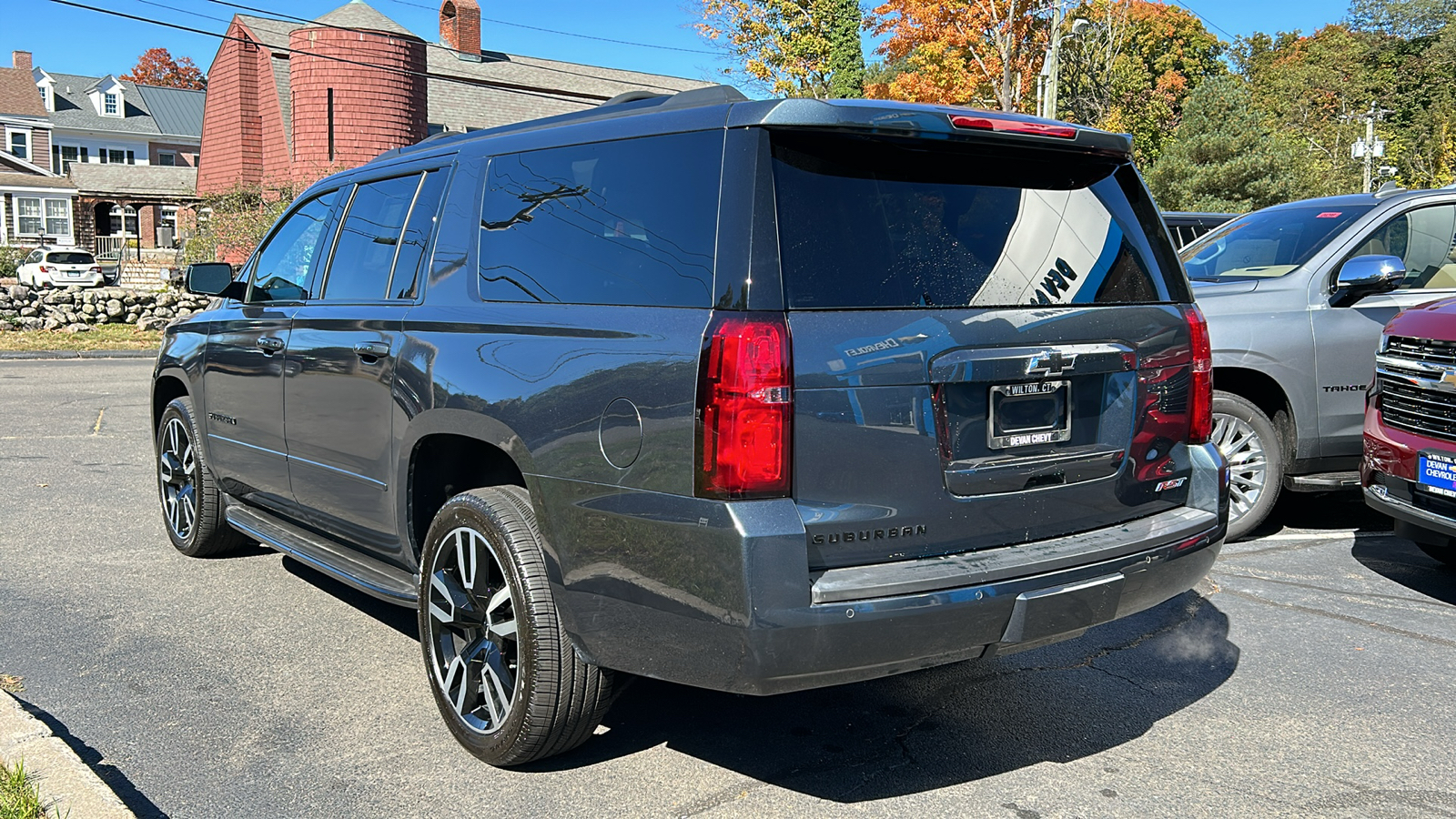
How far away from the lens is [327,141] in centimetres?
3312

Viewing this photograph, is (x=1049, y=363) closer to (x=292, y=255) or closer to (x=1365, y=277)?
(x=292, y=255)

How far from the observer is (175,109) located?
70.7 meters

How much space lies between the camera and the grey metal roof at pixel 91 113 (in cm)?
6850

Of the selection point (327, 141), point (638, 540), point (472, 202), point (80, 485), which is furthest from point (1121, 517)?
point (327, 141)

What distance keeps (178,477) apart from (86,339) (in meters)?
19.0

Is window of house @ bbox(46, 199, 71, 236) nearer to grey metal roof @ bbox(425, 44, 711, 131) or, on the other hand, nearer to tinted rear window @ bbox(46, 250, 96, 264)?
tinted rear window @ bbox(46, 250, 96, 264)

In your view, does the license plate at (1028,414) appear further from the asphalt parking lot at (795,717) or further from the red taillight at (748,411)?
the asphalt parking lot at (795,717)

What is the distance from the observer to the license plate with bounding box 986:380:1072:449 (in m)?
3.24

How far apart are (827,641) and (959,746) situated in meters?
1.17

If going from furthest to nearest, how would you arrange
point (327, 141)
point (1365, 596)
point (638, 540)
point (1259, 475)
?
point (327, 141) < point (1259, 475) < point (1365, 596) < point (638, 540)

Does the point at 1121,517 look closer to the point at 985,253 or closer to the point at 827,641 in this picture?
the point at 985,253

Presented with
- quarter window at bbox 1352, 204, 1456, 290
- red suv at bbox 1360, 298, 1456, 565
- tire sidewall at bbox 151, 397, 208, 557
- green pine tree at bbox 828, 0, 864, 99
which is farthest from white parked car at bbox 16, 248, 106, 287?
red suv at bbox 1360, 298, 1456, 565

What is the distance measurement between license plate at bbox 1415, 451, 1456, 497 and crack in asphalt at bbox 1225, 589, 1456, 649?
645 mm

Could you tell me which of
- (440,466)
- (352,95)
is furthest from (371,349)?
(352,95)
